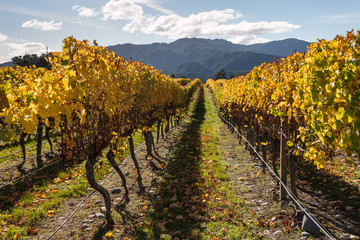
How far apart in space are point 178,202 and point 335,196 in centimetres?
424

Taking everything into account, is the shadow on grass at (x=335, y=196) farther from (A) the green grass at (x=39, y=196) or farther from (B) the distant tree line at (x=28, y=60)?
(B) the distant tree line at (x=28, y=60)

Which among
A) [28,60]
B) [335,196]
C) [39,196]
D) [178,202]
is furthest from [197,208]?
[28,60]

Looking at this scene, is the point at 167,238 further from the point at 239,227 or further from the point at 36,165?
the point at 36,165

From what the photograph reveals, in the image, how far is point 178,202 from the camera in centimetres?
662

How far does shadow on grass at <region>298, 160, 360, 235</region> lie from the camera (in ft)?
16.9

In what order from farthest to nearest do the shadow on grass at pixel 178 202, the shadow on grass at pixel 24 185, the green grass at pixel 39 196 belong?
the shadow on grass at pixel 24 185
the green grass at pixel 39 196
the shadow on grass at pixel 178 202

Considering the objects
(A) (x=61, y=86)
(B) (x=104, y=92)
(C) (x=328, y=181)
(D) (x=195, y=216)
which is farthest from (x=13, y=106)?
(C) (x=328, y=181)

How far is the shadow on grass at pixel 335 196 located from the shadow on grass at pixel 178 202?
295 centimetres

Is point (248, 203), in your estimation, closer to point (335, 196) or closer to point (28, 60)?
point (335, 196)

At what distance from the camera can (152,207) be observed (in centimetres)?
645

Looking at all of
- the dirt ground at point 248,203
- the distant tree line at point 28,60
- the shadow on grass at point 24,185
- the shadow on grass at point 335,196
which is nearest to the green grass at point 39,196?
the shadow on grass at point 24,185

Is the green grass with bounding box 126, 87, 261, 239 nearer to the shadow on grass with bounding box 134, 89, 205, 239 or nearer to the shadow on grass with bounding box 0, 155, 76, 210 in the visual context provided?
the shadow on grass with bounding box 134, 89, 205, 239

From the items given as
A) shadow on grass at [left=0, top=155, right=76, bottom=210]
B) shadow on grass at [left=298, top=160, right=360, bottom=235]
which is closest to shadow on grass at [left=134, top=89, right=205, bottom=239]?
shadow on grass at [left=298, top=160, right=360, bottom=235]

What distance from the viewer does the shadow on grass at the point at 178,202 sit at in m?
5.34
